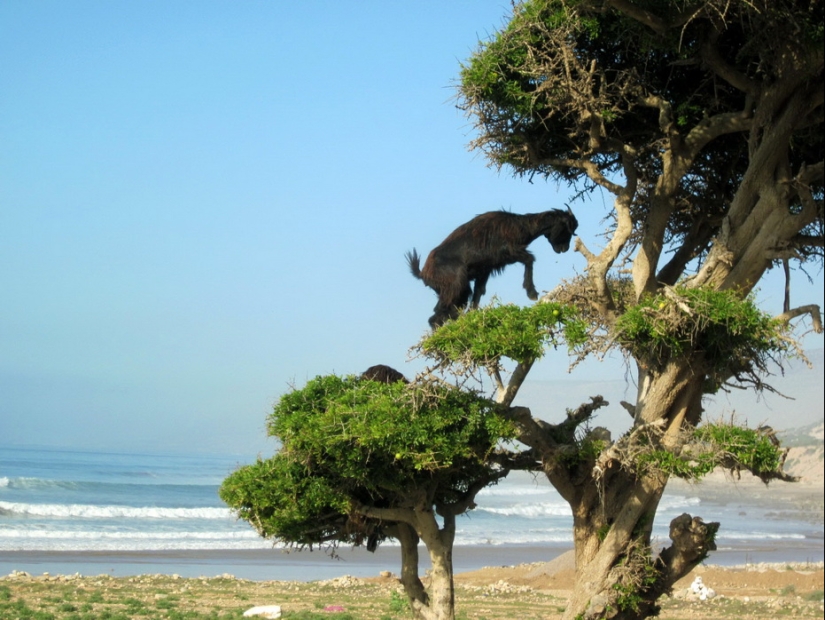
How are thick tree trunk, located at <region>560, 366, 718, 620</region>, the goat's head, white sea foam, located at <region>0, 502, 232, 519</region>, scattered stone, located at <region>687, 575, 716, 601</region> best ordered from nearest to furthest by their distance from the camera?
thick tree trunk, located at <region>560, 366, 718, 620</region> → the goat's head → scattered stone, located at <region>687, 575, 716, 601</region> → white sea foam, located at <region>0, 502, 232, 519</region>

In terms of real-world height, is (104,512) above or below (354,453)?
below

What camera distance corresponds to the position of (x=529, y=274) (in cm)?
853

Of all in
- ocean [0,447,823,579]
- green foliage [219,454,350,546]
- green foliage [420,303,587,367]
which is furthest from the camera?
ocean [0,447,823,579]

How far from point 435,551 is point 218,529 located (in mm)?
21037

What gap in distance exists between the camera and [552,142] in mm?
9594

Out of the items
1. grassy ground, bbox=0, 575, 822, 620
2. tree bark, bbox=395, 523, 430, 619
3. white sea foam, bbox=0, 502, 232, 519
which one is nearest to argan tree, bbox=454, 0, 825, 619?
tree bark, bbox=395, 523, 430, 619

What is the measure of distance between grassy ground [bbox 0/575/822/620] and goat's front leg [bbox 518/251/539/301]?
473 centimetres

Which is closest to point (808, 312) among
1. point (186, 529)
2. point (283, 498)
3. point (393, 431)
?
point (393, 431)

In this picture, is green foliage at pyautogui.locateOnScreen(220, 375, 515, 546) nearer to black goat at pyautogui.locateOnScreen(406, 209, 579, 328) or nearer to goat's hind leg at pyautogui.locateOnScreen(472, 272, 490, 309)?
black goat at pyautogui.locateOnScreen(406, 209, 579, 328)

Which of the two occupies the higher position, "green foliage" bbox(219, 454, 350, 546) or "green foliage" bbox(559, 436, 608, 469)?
"green foliage" bbox(559, 436, 608, 469)

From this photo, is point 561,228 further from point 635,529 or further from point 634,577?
point 634,577

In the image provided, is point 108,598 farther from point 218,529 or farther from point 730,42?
point 218,529

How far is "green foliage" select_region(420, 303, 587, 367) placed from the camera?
6.83m

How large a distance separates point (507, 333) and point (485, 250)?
1.83 meters
